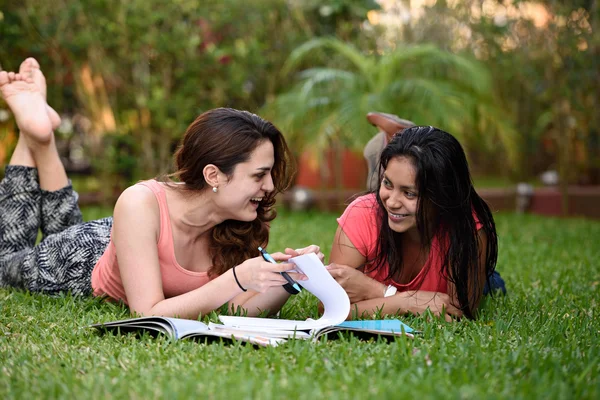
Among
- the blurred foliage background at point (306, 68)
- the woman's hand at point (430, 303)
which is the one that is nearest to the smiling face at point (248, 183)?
the woman's hand at point (430, 303)

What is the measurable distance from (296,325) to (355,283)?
1.63 feet

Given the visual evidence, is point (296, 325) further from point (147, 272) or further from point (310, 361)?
point (147, 272)

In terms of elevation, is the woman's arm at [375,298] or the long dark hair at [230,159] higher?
the long dark hair at [230,159]

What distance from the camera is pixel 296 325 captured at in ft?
10.1

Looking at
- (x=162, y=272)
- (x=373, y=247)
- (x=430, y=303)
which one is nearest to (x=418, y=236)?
(x=373, y=247)

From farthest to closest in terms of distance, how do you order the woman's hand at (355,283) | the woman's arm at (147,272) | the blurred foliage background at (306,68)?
the blurred foliage background at (306,68) → the woman's hand at (355,283) → the woman's arm at (147,272)

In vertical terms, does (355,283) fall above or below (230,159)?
below

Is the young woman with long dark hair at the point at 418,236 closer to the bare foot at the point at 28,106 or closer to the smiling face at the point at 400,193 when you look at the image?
the smiling face at the point at 400,193

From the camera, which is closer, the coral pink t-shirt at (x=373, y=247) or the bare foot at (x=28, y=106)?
the coral pink t-shirt at (x=373, y=247)

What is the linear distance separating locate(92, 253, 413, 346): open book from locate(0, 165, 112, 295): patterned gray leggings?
3.44 ft

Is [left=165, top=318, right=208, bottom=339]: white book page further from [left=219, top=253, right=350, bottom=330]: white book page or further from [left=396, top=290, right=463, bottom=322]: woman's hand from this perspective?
[left=396, top=290, right=463, bottom=322]: woman's hand

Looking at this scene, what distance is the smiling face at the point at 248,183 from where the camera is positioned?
335 centimetres

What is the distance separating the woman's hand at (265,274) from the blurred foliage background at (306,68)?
5.47 meters

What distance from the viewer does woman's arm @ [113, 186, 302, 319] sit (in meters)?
3.18
